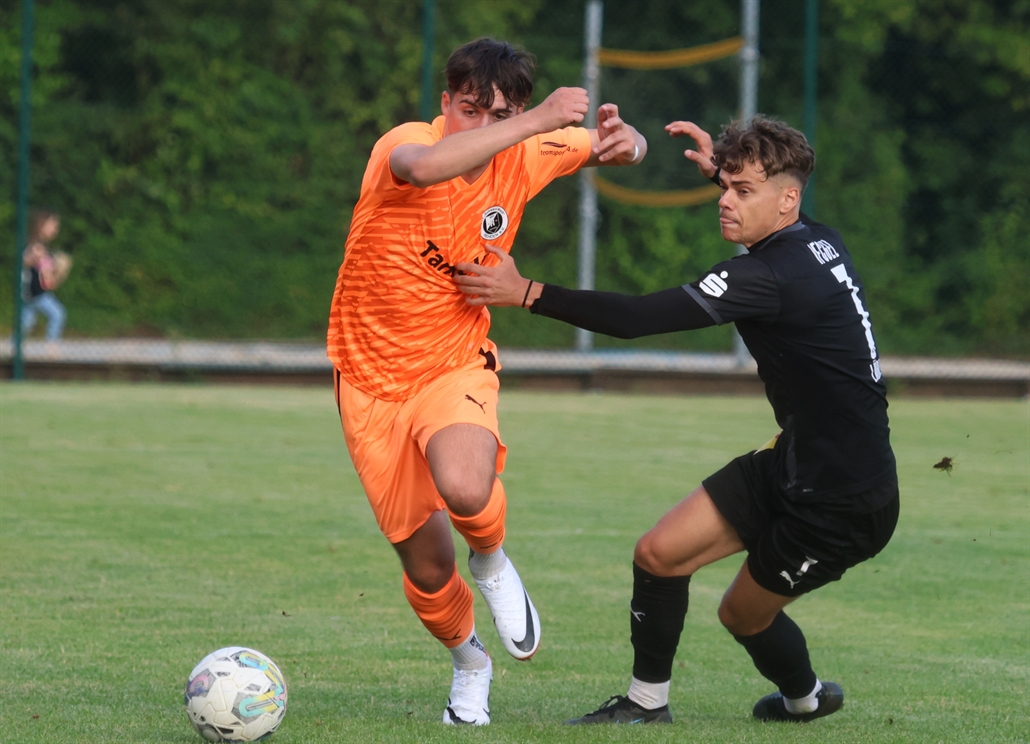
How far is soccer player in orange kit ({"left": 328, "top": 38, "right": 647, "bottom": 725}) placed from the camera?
4.45m

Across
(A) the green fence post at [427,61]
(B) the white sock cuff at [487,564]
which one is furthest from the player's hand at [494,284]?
(A) the green fence post at [427,61]

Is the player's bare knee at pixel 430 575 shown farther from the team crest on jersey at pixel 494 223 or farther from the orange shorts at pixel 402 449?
the team crest on jersey at pixel 494 223

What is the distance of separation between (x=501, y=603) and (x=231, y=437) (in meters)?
6.97

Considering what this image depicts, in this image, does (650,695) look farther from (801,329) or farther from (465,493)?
(801,329)

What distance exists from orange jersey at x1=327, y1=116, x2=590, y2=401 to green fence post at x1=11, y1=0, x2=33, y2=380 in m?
11.1

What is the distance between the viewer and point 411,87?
18.0 metres

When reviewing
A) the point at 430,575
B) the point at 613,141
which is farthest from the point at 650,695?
the point at 613,141

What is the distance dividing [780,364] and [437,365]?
1125mm

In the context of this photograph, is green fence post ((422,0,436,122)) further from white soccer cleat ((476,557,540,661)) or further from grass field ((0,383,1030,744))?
white soccer cleat ((476,557,540,661))

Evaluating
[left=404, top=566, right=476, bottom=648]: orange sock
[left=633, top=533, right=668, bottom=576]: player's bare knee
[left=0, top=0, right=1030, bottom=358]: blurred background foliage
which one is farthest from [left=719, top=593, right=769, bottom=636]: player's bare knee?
[left=0, top=0, right=1030, bottom=358]: blurred background foliage

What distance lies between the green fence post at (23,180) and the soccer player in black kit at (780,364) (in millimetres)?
11683

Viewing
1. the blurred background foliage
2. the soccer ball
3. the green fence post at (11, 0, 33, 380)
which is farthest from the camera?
the blurred background foliage

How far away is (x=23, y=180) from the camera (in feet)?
49.6

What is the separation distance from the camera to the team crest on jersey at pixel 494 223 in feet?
15.2
